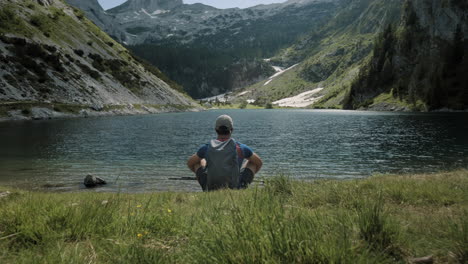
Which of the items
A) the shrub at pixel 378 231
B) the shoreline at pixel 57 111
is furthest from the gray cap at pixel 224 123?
the shoreline at pixel 57 111

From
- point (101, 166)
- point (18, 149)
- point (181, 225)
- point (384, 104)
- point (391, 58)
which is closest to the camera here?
point (181, 225)

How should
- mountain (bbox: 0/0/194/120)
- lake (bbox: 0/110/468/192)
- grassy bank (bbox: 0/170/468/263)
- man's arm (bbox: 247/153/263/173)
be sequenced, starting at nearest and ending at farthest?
grassy bank (bbox: 0/170/468/263), man's arm (bbox: 247/153/263/173), lake (bbox: 0/110/468/192), mountain (bbox: 0/0/194/120)

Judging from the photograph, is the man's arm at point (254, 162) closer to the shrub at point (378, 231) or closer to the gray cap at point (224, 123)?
the gray cap at point (224, 123)

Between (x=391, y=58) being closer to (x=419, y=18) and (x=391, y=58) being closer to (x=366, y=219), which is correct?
(x=419, y=18)

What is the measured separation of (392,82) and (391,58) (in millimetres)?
19902

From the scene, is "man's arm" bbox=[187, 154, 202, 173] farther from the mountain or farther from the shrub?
the mountain

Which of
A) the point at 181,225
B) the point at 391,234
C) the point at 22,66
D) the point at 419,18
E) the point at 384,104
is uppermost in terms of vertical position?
the point at 419,18

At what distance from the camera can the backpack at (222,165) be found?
962cm

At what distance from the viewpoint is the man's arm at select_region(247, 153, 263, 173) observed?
10.7m

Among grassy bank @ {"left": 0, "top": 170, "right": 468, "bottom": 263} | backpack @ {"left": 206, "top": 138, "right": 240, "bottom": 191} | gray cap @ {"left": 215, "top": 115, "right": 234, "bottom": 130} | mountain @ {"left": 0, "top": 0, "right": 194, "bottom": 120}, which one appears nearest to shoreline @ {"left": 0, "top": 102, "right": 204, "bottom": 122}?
mountain @ {"left": 0, "top": 0, "right": 194, "bottom": 120}

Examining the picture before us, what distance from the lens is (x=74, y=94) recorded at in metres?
95.4

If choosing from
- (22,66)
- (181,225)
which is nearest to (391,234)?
(181,225)

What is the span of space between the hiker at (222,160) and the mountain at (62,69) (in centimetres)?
8155

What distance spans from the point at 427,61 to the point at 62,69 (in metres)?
179
